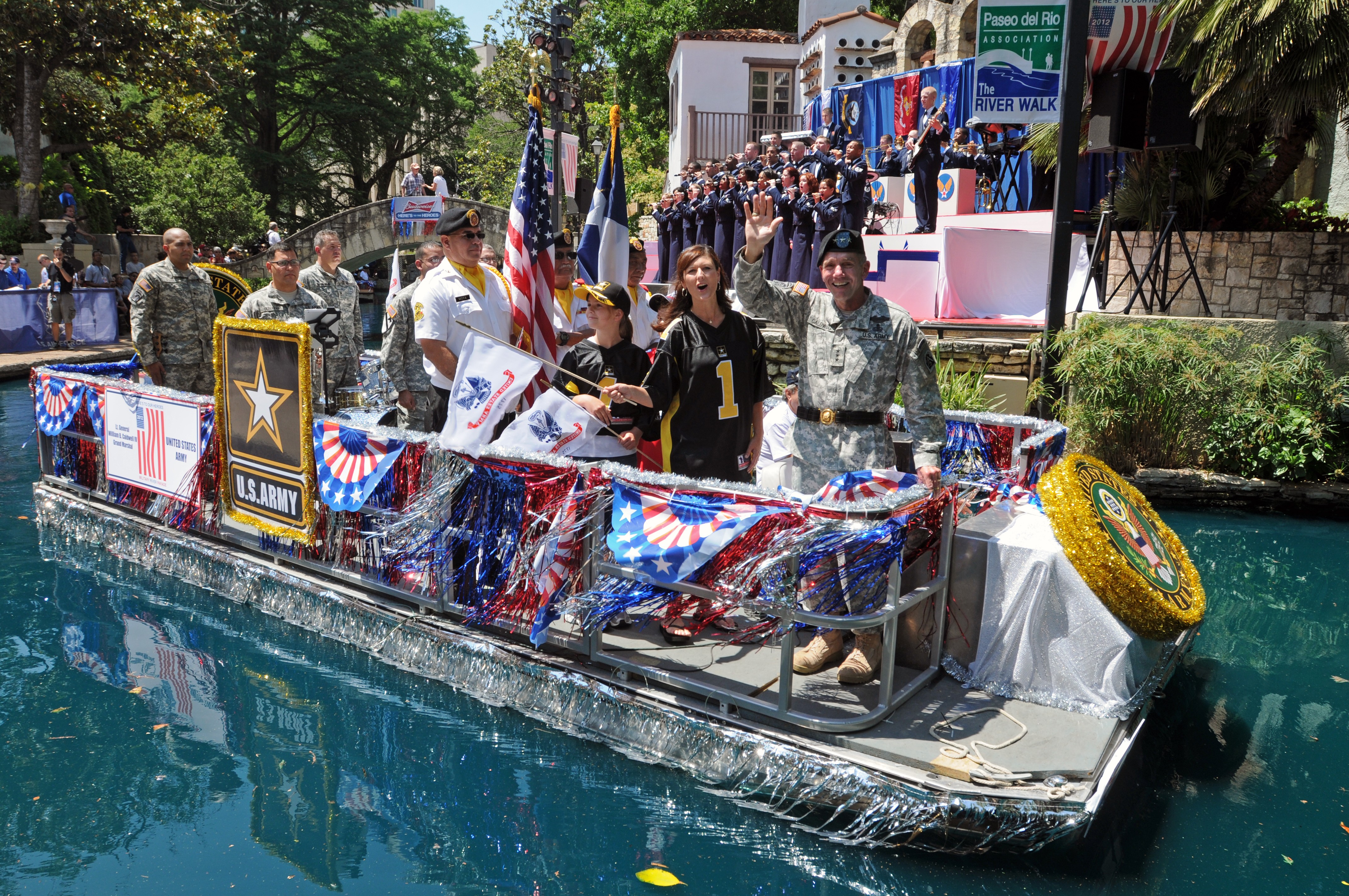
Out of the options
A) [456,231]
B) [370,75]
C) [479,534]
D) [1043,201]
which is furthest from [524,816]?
[370,75]

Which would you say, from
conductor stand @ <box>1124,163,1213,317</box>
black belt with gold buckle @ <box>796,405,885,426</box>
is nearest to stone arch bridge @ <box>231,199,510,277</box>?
conductor stand @ <box>1124,163,1213,317</box>

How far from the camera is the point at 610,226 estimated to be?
20.4 feet

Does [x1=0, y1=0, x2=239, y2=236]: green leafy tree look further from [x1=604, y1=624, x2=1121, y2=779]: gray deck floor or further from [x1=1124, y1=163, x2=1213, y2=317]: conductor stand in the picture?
[x1=604, y1=624, x2=1121, y2=779]: gray deck floor

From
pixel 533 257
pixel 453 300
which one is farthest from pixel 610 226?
pixel 453 300

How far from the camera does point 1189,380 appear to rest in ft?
29.3

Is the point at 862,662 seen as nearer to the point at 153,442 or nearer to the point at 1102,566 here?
the point at 1102,566

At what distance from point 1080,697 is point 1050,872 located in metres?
0.72

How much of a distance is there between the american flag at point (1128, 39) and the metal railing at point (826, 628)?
7585mm

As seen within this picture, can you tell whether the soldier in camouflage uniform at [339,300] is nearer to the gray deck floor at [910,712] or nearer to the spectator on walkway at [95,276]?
the gray deck floor at [910,712]

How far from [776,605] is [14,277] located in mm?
21625

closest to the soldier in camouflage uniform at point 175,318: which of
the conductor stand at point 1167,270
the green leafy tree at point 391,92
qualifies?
the conductor stand at point 1167,270

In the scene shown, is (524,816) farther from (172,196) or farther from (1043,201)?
(172,196)

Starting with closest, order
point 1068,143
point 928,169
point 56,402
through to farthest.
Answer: point 56,402 → point 1068,143 → point 928,169

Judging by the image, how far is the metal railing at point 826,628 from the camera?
3.63 metres
